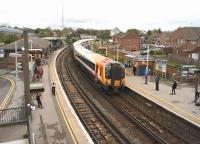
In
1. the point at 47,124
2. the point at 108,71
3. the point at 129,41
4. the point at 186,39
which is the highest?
the point at 186,39

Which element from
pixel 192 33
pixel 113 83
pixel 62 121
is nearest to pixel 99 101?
pixel 113 83

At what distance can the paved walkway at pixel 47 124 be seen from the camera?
13742 mm

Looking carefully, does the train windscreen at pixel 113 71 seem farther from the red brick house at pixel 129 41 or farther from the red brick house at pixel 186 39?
the red brick house at pixel 129 41

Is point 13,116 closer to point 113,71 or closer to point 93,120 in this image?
point 93,120

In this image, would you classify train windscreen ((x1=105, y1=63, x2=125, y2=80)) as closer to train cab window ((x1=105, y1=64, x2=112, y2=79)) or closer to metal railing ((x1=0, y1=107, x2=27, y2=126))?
train cab window ((x1=105, y1=64, x2=112, y2=79))

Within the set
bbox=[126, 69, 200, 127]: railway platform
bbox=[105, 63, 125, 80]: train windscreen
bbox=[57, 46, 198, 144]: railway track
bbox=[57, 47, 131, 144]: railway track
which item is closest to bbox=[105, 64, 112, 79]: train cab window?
bbox=[105, 63, 125, 80]: train windscreen

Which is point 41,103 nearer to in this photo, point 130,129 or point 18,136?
point 18,136

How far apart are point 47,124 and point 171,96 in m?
10.7

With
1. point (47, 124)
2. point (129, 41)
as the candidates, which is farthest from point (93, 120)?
point (129, 41)

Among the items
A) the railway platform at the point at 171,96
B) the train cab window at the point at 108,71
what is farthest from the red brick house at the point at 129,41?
the train cab window at the point at 108,71

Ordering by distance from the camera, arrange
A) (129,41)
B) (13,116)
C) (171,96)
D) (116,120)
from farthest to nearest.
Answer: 1. (129,41)
2. (171,96)
3. (116,120)
4. (13,116)

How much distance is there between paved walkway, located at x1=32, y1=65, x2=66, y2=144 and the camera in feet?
45.1

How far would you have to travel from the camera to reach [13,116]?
55.3 feet

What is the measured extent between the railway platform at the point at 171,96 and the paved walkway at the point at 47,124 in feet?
25.0
